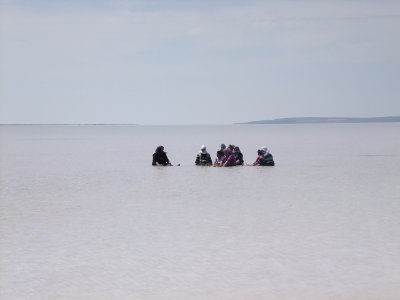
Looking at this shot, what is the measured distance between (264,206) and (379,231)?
18.8ft

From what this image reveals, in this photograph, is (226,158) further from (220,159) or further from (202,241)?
(202,241)

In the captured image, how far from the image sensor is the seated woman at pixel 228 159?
3681 centimetres

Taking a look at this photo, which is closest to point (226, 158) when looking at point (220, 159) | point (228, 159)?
point (228, 159)

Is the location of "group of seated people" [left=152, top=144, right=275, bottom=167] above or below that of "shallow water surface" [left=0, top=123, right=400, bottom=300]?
above

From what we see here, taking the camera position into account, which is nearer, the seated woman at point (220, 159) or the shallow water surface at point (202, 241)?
the shallow water surface at point (202, 241)

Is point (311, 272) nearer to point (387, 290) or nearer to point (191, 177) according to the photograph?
point (387, 290)

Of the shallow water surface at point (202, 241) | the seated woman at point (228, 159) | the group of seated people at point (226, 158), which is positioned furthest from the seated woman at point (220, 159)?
the shallow water surface at point (202, 241)

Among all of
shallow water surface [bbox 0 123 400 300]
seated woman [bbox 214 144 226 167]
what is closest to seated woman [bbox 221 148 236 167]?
seated woman [bbox 214 144 226 167]

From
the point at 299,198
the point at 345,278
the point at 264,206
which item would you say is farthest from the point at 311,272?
the point at 299,198

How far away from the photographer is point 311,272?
39.3 feet

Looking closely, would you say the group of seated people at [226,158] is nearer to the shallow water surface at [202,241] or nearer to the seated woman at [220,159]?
the seated woman at [220,159]

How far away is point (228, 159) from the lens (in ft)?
121

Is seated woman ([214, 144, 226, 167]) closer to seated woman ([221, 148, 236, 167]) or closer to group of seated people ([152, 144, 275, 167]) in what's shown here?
group of seated people ([152, 144, 275, 167])

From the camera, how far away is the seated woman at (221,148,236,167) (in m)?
36.8
